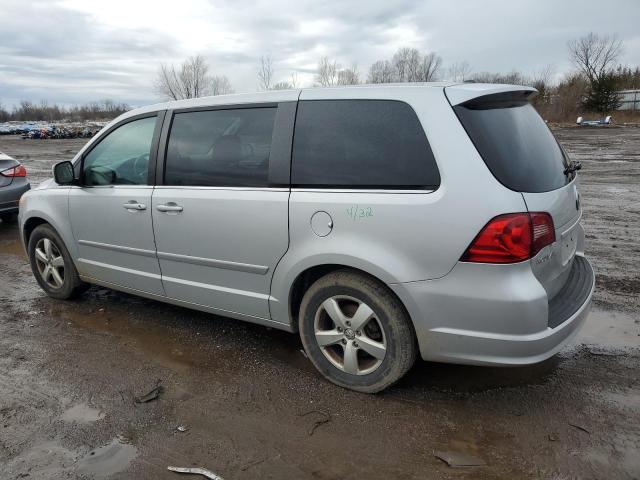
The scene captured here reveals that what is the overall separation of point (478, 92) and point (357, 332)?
154cm

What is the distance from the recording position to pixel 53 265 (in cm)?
491

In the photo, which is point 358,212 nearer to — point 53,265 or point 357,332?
point 357,332

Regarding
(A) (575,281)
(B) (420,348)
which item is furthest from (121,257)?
(A) (575,281)

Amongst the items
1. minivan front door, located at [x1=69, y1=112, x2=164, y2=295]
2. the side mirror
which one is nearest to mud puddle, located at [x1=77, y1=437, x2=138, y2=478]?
minivan front door, located at [x1=69, y1=112, x2=164, y2=295]

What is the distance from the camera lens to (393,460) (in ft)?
8.52

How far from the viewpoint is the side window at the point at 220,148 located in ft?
11.2

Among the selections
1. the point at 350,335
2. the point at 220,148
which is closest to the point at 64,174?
the point at 220,148

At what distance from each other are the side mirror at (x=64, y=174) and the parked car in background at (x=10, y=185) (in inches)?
174

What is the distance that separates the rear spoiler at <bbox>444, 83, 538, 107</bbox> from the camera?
9.24 feet

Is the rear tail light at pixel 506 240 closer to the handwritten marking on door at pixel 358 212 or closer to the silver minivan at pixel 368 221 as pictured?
the silver minivan at pixel 368 221

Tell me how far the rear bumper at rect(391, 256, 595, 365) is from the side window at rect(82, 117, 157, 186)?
236cm

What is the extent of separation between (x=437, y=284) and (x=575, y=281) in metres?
1.11

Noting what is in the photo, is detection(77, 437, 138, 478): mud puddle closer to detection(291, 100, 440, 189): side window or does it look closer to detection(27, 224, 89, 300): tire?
detection(291, 100, 440, 189): side window

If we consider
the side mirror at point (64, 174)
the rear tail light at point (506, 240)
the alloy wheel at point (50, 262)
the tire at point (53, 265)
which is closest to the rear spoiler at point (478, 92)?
the rear tail light at point (506, 240)
